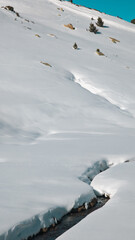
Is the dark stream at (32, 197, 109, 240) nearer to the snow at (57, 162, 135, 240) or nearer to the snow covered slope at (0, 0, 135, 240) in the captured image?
the snow covered slope at (0, 0, 135, 240)

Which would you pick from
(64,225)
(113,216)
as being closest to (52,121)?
(64,225)

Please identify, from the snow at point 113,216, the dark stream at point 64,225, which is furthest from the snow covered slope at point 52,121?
the snow at point 113,216

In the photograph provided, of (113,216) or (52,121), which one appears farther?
(52,121)

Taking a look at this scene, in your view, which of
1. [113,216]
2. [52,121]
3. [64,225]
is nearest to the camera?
[113,216]

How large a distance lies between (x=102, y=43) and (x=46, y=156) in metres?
23.6

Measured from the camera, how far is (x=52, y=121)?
916cm

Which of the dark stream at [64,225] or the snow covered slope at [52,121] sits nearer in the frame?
the dark stream at [64,225]

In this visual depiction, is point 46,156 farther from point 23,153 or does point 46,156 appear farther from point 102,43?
point 102,43

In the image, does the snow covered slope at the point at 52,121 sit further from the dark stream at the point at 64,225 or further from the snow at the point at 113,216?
the snow at the point at 113,216

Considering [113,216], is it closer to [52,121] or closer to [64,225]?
[64,225]

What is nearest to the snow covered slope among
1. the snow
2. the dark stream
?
the dark stream

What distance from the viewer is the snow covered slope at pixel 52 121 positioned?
4179 millimetres

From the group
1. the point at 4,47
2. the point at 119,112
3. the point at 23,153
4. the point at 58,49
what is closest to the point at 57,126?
the point at 23,153

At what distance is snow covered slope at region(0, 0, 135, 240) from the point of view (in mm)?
4179
